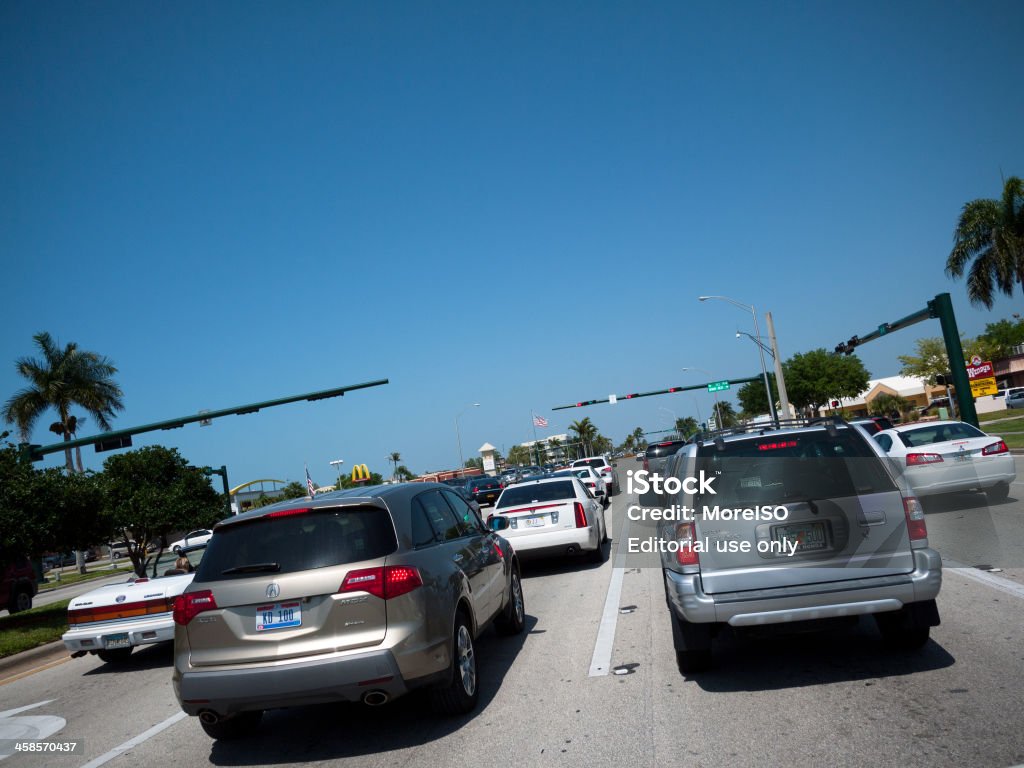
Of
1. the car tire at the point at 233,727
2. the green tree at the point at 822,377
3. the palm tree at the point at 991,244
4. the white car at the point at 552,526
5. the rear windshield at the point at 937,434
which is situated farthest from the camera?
the green tree at the point at 822,377

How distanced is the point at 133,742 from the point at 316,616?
2.58m

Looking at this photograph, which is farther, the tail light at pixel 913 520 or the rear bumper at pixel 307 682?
the tail light at pixel 913 520

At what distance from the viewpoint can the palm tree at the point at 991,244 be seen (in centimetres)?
3881

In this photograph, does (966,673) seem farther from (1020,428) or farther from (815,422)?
(1020,428)

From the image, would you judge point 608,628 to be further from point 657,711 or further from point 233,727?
point 233,727

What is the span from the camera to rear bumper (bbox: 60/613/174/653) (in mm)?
9531

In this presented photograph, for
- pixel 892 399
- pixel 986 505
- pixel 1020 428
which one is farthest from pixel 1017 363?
pixel 986 505

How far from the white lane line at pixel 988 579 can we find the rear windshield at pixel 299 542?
230 inches

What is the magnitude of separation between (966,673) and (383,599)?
155 inches

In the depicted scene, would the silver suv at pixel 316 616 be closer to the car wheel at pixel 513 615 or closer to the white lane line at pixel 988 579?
the car wheel at pixel 513 615

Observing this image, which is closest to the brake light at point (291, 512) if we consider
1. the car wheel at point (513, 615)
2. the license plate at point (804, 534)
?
the car wheel at point (513, 615)

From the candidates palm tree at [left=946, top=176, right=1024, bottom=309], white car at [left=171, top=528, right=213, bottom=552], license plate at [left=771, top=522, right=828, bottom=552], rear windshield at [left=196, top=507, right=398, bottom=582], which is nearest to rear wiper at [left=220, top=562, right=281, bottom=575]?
rear windshield at [left=196, top=507, right=398, bottom=582]

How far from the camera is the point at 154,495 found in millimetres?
22062

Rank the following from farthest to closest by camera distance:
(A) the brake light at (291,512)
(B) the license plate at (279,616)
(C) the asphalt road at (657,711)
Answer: (A) the brake light at (291,512) → (B) the license plate at (279,616) → (C) the asphalt road at (657,711)
